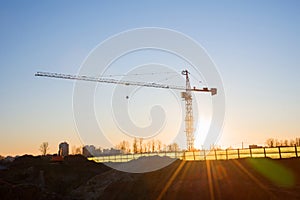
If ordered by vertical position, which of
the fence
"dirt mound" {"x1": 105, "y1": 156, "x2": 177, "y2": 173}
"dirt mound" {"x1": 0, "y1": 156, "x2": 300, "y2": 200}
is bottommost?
"dirt mound" {"x1": 0, "y1": 156, "x2": 300, "y2": 200}

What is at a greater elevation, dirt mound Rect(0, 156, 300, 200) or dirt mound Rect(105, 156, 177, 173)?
dirt mound Rect(105, 156, 177, 173)

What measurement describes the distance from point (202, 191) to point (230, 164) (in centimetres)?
835

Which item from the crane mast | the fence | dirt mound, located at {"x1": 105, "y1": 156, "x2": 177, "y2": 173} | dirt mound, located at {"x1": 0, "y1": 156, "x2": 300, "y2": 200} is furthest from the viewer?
the crane mast

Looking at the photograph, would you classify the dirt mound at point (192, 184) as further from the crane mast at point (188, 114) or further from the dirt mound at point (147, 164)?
the crane mast at point (188, 114)

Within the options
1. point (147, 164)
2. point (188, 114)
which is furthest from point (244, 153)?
point (188, 114)

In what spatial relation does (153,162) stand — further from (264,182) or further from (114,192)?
(264,182)

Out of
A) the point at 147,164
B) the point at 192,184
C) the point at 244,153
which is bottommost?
the point at 192,184

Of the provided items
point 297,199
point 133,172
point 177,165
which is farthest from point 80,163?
point 297,199

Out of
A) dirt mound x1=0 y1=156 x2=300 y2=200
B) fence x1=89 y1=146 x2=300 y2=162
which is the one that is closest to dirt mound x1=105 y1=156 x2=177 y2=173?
dirt mound x1=0 y1=156 x2=300 y2=200

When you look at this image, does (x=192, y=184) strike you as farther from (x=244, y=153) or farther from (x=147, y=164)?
(x=147, y=164)

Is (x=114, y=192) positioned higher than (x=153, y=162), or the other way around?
(x=153, y=162)

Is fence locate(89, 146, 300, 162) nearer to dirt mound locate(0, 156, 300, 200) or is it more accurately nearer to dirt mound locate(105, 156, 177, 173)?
dirt mound locate(0, 156, 300, 200)

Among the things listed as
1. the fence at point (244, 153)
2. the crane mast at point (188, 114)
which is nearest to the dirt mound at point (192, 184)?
the fence at point (244, 153)

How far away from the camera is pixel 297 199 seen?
90.9ft
